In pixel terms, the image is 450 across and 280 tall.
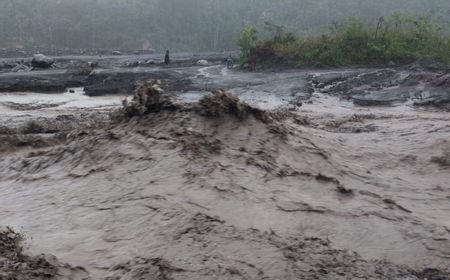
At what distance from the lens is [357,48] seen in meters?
20.7

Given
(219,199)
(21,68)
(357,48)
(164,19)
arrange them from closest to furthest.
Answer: (219,199) → (357,48) → (21,68) → (164,19)

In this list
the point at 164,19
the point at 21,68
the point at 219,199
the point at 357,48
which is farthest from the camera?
the point at 164,19

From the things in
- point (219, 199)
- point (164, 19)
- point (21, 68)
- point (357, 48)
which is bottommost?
point (21, 68)

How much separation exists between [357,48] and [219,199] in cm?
1738

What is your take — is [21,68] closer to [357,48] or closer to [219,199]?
[357,48]

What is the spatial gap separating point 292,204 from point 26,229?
2181 millimetres

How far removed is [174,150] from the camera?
5.12 m

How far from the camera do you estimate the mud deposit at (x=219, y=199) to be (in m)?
3.84

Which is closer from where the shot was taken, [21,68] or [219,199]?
[219,199]

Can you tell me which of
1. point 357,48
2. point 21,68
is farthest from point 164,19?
point 357,48

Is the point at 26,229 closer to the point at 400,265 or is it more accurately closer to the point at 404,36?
the point at 400,265

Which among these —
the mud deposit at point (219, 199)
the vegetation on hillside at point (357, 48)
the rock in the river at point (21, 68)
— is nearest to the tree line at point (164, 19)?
the rock in the river at point (21, 68)

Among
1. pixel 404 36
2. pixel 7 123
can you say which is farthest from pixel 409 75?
pixel 7 123

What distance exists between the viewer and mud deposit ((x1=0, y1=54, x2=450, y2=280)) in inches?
151
